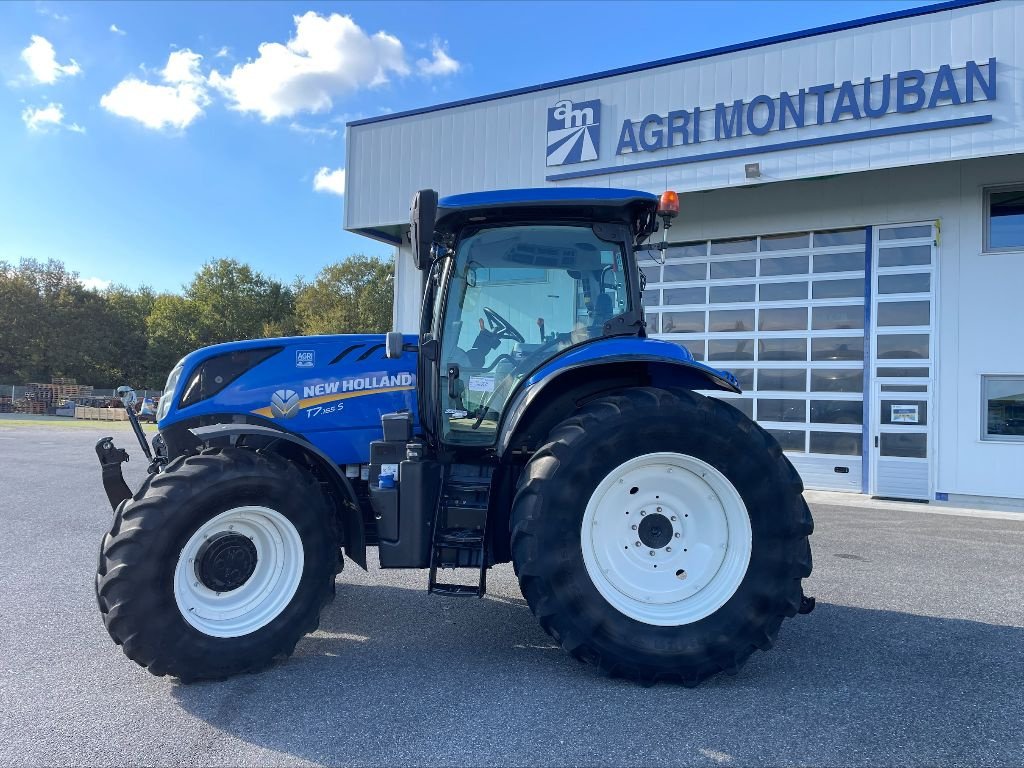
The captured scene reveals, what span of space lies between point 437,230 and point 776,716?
285cm

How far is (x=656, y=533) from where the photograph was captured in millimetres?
3355

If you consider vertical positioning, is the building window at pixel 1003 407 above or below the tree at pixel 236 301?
below

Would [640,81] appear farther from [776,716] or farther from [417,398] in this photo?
[776,716]

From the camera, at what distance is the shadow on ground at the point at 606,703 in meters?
2.57

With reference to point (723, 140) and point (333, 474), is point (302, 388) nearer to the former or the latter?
point (333, 474)

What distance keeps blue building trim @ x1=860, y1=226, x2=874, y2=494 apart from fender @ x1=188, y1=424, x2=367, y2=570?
27.6 feet

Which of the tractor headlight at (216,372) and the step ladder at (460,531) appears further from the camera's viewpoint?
the tractor headlight at (216,372)

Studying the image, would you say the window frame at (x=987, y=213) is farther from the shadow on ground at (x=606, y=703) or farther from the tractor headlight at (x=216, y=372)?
the tractor headlight at (x=216, y=372)

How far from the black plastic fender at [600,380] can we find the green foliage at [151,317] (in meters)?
37.6

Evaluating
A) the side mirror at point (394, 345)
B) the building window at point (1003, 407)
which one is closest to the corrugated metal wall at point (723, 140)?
the building window at point (1003, 407)

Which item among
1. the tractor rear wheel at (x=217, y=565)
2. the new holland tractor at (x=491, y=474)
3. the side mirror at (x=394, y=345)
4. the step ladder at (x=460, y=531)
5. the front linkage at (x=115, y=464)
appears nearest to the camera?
the tractor rear wheel at (x=217, y=565)

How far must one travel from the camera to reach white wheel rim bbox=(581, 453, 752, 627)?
3.24 m

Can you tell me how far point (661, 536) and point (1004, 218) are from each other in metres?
8.85

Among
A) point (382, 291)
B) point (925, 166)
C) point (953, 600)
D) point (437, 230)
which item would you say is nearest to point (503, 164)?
point (925, 166)
